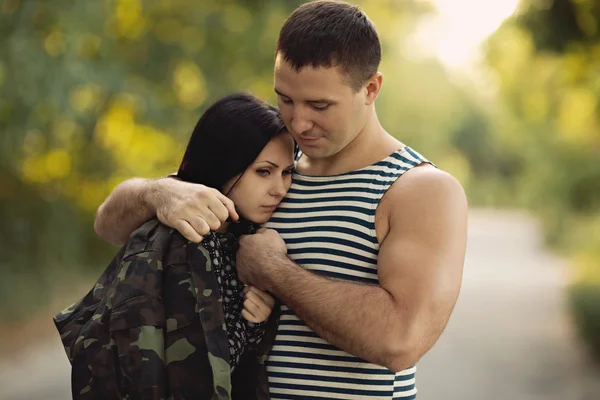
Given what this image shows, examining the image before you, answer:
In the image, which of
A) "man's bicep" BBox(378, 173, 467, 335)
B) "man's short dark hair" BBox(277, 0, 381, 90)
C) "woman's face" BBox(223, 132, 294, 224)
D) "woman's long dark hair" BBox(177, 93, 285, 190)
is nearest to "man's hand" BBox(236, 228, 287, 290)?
"woman's face" BBox(223, 132, 294, 224)

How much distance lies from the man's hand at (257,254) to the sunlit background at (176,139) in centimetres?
537

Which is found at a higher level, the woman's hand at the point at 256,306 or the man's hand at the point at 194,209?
the man's hand at the point at 194,209

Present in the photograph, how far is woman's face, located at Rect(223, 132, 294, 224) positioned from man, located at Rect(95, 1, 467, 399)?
0.21 feet

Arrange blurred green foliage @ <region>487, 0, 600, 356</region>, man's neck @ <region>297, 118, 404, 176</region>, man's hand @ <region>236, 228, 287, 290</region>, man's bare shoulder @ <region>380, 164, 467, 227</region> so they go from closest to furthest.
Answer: man's bare shoulder @ <region>380, 164, 467, 227</region>
man's hand @ <region>236, 228, 287, 290</region>
man's neck @ <region>297, 118, 404, 176</region>
blurred green foliage @ <region>487, 0, 600, 356</region>

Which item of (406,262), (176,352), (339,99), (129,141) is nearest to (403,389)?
(406,262)

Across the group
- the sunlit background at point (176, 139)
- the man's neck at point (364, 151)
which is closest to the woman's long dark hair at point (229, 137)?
the man's neck at point (364, 151)

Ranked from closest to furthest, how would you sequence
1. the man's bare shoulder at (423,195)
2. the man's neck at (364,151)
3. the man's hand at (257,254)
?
the man's bare shoulder at (423,195)
the man's hand at (257,254)
the man's neck at (364,151)

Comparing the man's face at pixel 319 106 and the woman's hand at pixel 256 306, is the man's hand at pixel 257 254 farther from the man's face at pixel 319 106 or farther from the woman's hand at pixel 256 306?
the man's face at pixel 319 106

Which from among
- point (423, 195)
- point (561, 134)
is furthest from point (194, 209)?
point (561, 134)

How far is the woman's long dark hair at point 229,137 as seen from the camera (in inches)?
104

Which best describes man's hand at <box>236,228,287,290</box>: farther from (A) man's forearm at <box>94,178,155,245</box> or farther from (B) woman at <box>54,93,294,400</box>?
(A) man's forearm at <box>94,178,155,245</box>

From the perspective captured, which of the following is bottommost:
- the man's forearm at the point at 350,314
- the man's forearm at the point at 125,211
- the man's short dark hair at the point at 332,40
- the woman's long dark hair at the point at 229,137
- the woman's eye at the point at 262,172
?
the man's forearm at the point at 350,314

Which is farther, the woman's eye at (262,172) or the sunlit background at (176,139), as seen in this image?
the sunlit background at (176,139)

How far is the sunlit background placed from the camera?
27.8 ft
